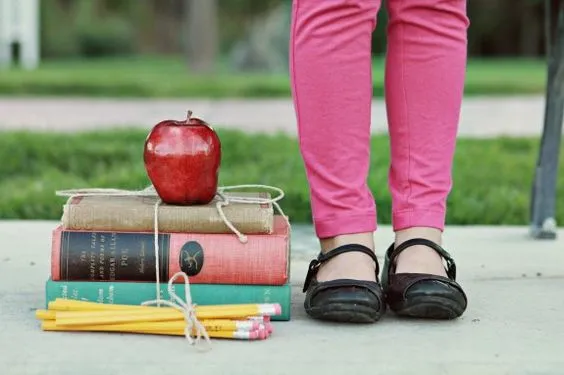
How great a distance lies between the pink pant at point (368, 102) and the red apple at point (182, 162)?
17 cm

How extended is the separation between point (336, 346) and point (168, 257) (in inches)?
11.8

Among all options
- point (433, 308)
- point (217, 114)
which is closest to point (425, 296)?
point (433, 308)

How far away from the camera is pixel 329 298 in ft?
5.77

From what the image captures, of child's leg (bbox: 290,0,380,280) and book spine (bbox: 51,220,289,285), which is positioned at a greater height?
child's leg (bbox: 290,0,380,280)

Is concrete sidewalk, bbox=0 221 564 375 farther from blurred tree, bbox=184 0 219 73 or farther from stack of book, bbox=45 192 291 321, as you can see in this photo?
blurred tree, bbox=184 0 219 73

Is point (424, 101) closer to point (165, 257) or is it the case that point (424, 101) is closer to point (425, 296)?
point (425, 296)

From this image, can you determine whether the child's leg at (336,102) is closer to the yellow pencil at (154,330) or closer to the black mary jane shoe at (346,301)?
the black mary jane shoe at (346,301)

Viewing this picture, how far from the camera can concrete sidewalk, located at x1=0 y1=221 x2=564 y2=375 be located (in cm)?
152

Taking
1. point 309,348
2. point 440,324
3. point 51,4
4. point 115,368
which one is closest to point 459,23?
point 440,324

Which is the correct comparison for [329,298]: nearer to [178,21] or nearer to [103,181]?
[103,181]

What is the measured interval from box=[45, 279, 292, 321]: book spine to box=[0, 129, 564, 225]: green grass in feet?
4.48

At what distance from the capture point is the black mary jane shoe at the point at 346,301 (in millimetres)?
1746

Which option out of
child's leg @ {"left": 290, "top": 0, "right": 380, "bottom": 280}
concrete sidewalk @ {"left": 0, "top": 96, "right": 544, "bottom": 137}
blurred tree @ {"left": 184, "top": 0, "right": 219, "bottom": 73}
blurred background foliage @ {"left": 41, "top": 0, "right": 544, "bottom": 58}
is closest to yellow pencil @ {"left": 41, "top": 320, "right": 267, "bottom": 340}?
child's leg @ {"left": 290, "top": 0, "right": 380, "bottom": 280}

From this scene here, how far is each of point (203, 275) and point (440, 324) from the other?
380mm
